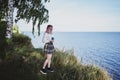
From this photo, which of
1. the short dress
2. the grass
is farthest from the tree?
the short dress

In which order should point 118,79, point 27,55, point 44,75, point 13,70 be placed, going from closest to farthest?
point 13,70
point 44,75
point 27,55
point 118,79

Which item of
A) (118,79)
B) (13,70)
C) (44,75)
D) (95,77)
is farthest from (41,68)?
(118,79)

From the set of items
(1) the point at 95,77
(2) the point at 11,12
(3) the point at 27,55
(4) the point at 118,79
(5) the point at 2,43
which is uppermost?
(2) the point at 11,12

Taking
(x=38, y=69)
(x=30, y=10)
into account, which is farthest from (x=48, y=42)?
(x=30, y=10)

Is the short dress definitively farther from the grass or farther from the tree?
the tree

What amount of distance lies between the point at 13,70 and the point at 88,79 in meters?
4.94

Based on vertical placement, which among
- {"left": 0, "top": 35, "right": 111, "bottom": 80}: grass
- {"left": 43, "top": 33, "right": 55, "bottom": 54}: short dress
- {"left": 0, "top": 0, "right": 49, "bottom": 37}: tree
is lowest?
{"left": 0, "top": 35, "right": 111, "bottom": 80}: grass

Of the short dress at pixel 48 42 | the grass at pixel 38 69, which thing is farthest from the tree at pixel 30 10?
the short dress at pixel 48 42

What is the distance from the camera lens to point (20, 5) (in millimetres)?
16484

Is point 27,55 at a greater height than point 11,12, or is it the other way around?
point 11,12

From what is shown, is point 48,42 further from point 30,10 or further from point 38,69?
point 30,10

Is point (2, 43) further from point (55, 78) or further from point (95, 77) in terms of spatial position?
point (95, 77)

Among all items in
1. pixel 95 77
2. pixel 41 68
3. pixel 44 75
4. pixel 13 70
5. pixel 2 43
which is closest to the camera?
pixel 2 43

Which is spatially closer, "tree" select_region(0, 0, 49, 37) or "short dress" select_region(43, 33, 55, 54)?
"short dress" select_region(43, 33, 55, 54)
